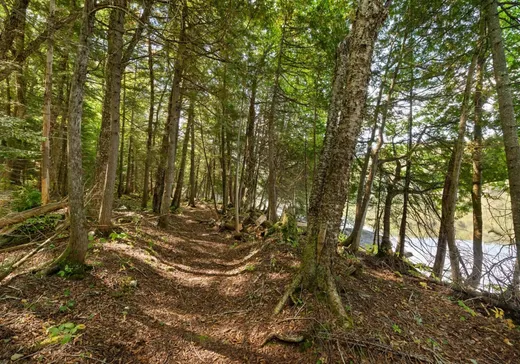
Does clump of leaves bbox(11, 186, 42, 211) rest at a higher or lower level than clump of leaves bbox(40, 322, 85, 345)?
higher

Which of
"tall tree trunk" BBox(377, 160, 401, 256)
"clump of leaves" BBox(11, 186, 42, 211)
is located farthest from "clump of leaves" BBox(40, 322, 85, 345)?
"tall tree trunk" BBox(377, 160, 401, 256)

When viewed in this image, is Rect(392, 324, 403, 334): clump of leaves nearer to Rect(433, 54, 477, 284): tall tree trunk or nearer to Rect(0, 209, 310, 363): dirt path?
Rect(0, 209, 310, 363): dirt path

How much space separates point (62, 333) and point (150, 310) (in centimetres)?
129

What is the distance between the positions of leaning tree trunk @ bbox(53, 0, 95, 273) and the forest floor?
1.62 feet

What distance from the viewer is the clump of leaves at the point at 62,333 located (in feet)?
8.71

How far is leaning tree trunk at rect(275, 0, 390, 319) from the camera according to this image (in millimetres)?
3596

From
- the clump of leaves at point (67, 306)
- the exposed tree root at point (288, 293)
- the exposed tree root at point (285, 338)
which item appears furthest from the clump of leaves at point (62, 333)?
the exposed tree root at point (288, 293)

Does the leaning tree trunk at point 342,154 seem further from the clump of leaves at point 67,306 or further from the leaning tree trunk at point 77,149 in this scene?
the leaning tree trunk at point 77,149

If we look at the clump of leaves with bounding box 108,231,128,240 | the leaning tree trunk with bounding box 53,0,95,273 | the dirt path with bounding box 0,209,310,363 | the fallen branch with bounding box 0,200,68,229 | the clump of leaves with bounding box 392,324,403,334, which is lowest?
the dirt path with bounding box 0,209,310,363

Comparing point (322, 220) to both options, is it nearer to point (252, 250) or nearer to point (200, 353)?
point (200, 353)

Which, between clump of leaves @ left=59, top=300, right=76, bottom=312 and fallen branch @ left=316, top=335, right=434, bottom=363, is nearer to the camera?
fallen branch @ left=316, top=335, right=434, bottom=363

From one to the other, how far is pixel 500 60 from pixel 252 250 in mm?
6938

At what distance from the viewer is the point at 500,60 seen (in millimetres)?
3867

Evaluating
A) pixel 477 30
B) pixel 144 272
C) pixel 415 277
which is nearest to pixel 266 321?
pixel 144 272
